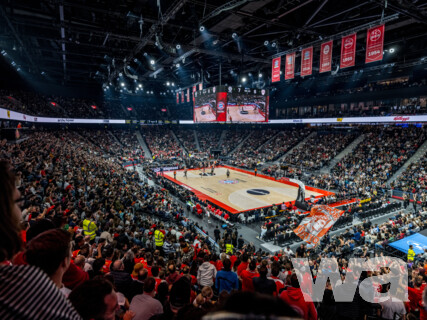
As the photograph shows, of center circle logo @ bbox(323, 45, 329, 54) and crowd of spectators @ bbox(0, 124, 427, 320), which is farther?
center circle logo @ bbox(323, 45, 329, 54)

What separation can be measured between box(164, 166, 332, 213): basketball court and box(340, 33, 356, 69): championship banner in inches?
459

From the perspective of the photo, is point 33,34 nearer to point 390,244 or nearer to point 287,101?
point 390,244

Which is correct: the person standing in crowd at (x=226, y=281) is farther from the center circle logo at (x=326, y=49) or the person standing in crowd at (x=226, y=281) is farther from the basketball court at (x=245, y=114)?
the basketball court at (x=245, y=114)

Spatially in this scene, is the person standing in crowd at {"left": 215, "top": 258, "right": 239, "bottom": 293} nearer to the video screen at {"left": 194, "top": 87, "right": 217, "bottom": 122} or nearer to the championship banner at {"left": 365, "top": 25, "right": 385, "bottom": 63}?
the championship banner at {"left": 365, "top": 25, "right": 385, "bottom": 63}

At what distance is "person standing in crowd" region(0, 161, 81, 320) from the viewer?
106 cm

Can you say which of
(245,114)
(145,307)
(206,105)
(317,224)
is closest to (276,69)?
(245,114)

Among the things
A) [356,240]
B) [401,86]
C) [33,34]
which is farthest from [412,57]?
[33,34]

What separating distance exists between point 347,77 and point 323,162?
44.4 ft

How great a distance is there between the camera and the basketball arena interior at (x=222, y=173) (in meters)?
3.05

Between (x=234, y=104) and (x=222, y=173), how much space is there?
13.0 m

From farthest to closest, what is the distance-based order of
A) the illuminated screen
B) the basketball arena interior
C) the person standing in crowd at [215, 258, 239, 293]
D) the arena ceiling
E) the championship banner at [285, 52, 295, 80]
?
the illuminated screen → the championship banner at [285, 52, 295, 80] → the arena ceiling → the person standing in crowd at [215, 258, 239, 293] → the basketball arena interior

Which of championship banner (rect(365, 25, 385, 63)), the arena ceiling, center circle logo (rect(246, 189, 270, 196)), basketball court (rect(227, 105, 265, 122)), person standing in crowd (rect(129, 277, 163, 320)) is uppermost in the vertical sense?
the arena ceiling

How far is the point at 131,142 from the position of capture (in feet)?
149

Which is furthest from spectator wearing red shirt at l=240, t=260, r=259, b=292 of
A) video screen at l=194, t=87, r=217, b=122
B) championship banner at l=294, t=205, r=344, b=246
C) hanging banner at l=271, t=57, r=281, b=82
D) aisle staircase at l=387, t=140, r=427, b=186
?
aisle staircase at l=387, t=140, r=427, b=186
